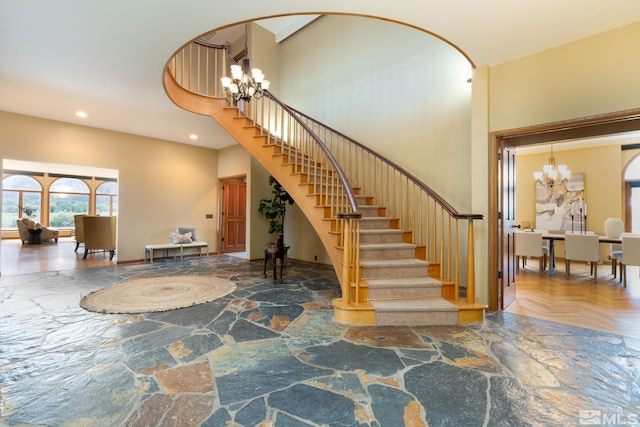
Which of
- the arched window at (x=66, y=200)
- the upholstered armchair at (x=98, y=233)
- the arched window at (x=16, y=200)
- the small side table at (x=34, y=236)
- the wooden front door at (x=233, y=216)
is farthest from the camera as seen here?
the arched window at (x=66, y=200)

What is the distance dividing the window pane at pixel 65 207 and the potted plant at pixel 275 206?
10.0 metres

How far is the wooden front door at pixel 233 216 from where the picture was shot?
765cm

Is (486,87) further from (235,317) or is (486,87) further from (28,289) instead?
(28,289)

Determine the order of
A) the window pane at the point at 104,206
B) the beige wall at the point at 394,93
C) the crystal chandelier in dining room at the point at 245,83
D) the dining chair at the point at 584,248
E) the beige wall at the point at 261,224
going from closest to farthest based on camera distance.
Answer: the crystal chandelier in dining room at the point at 245,83 → the beige wall at the point at 394,93 → the dining chair at the point at 584,248 → the beige wall at the point at 261,224 → the window pane at the point at 104,206

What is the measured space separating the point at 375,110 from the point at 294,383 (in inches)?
183

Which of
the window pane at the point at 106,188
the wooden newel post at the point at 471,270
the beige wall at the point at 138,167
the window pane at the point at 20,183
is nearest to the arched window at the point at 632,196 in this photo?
the wooden newel post at the point at 471,270

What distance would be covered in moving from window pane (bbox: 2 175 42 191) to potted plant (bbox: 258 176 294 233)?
1070cm

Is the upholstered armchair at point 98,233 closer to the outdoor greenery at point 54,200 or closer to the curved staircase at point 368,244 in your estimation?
the curved staircase at point 368,244

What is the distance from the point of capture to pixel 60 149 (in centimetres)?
543

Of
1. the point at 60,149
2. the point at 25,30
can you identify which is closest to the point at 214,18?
the point at 25,30

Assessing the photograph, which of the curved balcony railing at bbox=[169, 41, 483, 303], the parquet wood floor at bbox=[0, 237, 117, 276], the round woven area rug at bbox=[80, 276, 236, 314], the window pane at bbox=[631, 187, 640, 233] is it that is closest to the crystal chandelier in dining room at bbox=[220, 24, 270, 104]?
the curved balcony railing at bbox=[169, 41, 483, 303]

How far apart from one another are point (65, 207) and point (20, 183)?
156 centimetres

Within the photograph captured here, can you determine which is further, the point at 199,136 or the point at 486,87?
the point at 199,136

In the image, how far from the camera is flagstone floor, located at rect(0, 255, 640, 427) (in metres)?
1.60
